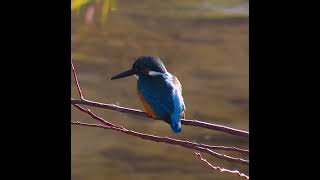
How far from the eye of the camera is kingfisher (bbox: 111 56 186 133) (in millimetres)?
1536

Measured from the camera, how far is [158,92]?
5.24 ft

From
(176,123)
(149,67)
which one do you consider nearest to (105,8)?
(149,67)

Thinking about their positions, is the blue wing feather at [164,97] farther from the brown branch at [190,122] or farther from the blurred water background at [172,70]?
the blurred water background at [172,70]

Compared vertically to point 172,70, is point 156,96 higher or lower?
higher

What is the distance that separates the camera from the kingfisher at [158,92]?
1536 mm

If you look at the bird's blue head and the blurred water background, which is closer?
the bird's blue head

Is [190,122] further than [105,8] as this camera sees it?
No

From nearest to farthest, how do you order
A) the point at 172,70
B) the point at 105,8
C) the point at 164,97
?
the point at 164,97 → the point at 105,8 → the point at 172,70

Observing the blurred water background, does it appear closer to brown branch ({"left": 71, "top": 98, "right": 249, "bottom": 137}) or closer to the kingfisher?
the kingfisher

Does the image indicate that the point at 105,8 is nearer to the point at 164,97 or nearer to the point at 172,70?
the point at 172,70

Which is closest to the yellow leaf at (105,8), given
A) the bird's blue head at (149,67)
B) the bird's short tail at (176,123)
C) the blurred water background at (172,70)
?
the blurred water background at (172,70)

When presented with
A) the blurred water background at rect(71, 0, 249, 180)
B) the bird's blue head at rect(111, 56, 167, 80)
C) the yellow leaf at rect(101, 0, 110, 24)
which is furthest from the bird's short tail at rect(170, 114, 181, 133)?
the blurred water background at rect(71, 0, 249, 180)
